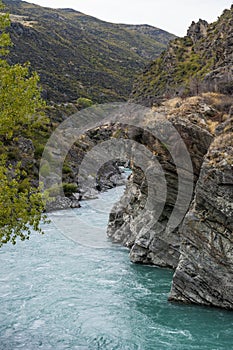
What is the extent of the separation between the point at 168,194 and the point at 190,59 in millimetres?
61360

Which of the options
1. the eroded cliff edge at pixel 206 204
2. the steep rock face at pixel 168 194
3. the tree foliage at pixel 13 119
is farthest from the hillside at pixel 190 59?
the tree foliage at pixel 13 119

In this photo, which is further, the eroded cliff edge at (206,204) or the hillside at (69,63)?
the hillside at (69,63)

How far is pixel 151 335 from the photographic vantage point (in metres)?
15.0

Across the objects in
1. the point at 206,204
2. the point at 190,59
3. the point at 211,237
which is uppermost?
the point at 190,59

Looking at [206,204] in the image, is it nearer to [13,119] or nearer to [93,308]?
[93,308]

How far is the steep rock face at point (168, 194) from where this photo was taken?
19750 mm

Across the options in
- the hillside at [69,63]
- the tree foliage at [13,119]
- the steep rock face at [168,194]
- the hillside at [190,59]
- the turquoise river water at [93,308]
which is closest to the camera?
the tree foliage at [13,119]

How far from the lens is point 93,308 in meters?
17.3

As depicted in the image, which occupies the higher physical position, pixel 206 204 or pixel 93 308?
pixel 206 204

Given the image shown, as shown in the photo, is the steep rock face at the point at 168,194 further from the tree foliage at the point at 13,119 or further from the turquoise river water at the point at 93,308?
the tree foliage at the point at 13,119

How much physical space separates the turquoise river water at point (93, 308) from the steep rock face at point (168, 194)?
1040 mm

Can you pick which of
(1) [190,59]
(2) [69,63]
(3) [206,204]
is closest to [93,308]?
(3) [206,204]

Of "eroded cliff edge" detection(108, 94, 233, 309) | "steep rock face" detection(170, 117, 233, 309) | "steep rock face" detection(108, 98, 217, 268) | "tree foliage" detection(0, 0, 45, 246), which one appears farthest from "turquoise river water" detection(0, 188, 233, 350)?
"tree foliage" detection(0, 0, 45, 246)

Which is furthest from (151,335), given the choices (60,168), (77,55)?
(77,55)
